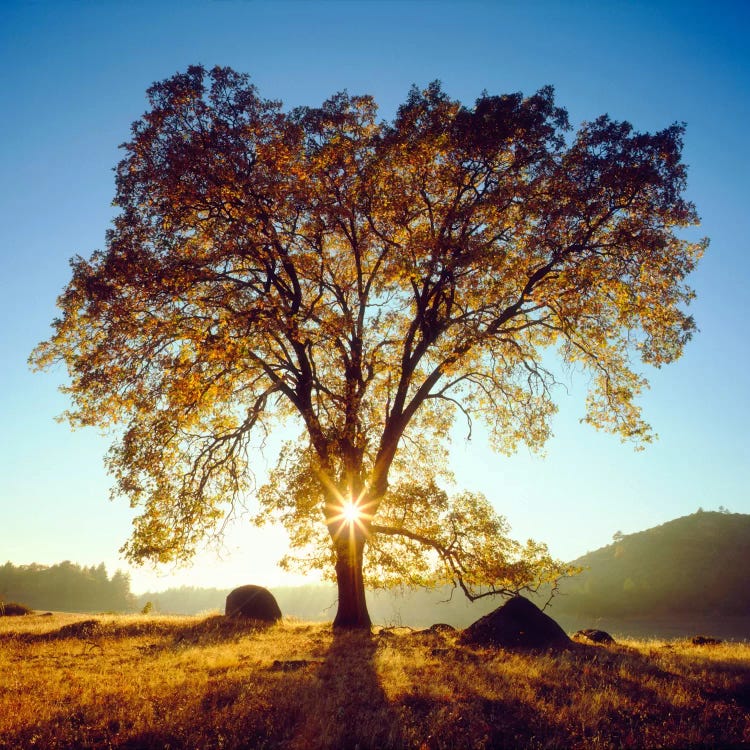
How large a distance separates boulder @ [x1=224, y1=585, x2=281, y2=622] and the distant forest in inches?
3236

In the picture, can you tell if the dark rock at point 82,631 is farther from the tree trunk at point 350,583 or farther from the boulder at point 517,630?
the boulder at point 517,630

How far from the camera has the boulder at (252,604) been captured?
19.7 m

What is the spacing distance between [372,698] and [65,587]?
109 m

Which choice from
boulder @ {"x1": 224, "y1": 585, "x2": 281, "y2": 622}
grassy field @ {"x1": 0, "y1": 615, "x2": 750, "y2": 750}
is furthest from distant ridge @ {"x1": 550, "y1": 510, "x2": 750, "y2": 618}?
grassy field @ {"x1": 0, "y1": 615, "x2": 750, "y2": 750}

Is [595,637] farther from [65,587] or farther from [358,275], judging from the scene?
[65,587]

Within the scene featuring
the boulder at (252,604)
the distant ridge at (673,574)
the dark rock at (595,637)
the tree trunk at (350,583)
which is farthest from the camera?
the distant ridge at (673,574)

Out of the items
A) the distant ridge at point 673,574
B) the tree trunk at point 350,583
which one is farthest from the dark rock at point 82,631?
the distant ridge at point 673,574

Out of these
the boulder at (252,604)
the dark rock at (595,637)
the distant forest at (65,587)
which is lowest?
the distant forest at (65,587)

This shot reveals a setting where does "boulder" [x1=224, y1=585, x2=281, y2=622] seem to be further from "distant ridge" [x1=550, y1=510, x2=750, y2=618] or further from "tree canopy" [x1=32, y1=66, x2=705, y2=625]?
"distant ridge" [x1=550, y1=510, x2=750, y2=618]

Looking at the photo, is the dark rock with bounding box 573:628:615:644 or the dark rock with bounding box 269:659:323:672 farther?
the dark rock with bounding box 573:628:615:644

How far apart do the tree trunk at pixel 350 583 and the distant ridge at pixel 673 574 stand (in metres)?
58.6

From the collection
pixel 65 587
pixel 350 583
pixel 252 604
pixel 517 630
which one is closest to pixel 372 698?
pixel 517 630

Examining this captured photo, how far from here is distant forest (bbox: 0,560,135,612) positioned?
88688 millimetres

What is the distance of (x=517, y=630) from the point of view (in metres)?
12.9
